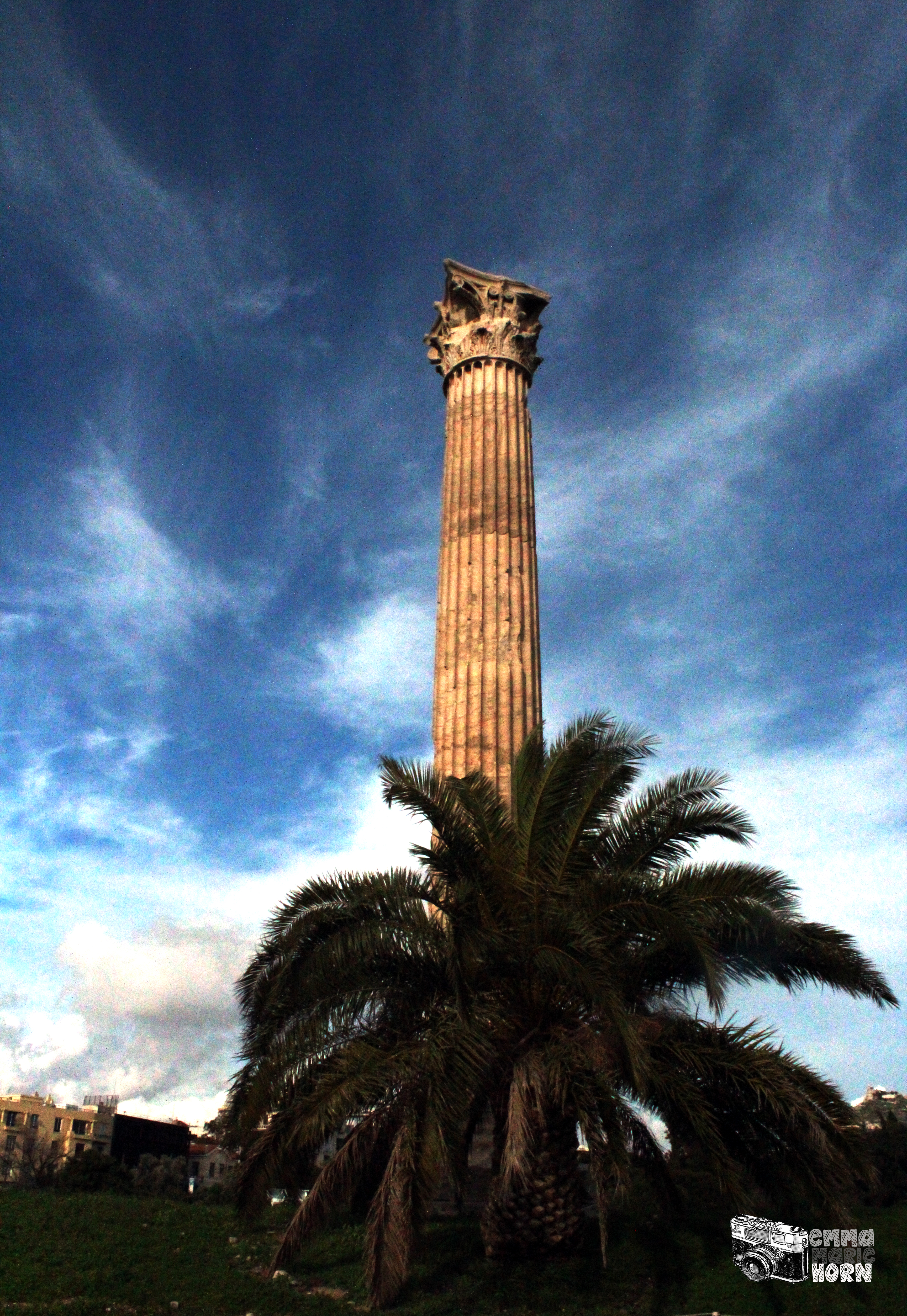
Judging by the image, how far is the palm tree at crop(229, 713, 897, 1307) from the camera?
9.23 meters

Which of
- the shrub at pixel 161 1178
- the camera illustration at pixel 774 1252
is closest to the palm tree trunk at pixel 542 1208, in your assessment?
the camera illustration at pixel 774 1252

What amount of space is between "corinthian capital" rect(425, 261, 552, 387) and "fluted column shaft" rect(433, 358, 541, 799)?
275 millimetres

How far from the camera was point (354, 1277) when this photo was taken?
11352mm

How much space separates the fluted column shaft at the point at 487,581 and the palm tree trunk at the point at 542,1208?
5765 millimetres

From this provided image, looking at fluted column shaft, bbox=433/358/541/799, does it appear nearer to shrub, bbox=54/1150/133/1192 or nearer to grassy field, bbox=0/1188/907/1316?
grassy field, bbox=0/1188/907/1316

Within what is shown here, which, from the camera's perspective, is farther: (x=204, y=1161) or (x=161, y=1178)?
(x=204, y=1161)

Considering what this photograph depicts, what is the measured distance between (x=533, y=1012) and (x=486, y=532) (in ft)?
31.5

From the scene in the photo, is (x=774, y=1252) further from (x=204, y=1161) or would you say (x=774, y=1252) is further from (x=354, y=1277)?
(x=204, y=1161)

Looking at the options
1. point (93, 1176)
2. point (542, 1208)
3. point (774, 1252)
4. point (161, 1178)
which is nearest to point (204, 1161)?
point (161, 1178)

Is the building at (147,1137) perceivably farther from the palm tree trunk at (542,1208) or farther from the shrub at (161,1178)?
the palm tree trunk at (542,1208)

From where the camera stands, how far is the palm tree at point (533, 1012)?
9234 mm

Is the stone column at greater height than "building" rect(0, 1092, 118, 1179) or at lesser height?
greater

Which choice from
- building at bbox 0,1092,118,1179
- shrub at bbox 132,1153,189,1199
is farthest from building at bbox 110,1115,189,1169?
shrub at bbox 132,1153,189,1199

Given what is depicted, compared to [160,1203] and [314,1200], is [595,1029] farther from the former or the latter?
[160,1203]
